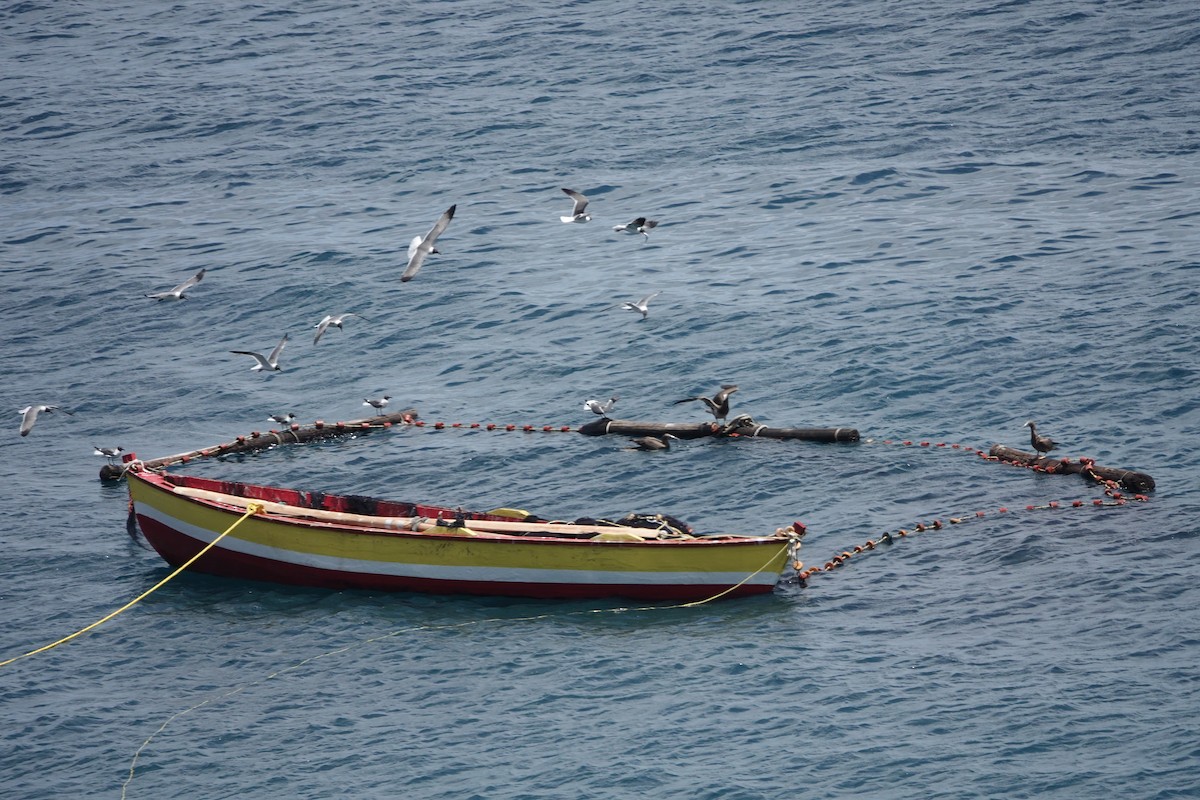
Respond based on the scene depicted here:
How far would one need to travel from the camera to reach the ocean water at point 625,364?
2775cm

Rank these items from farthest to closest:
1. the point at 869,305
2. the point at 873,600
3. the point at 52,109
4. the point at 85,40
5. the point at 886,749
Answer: the point at 85,40
the point at 52,109
the point at 869,305
the point at 873,600
the point at 886,749

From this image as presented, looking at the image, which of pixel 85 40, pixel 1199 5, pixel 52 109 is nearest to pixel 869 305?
pixel 1199 5

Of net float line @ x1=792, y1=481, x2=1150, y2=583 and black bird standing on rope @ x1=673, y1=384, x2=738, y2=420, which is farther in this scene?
black bird standing on rope @ x1=673, y1=384, x2=738, y2=420

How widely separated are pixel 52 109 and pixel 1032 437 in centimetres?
6065

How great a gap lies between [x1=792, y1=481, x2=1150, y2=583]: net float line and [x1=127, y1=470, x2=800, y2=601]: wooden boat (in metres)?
1.81

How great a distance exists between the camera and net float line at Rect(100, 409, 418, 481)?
137 ft

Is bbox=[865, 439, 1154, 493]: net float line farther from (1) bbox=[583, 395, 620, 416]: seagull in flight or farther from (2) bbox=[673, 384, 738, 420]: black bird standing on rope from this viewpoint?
(1) bbox=[583, 395, 620, 416]: seagull in flight

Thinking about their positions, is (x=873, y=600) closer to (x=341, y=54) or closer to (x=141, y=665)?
(x=141, y=665)

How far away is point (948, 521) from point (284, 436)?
792 inches

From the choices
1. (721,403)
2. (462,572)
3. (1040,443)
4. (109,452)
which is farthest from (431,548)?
(1040,443)

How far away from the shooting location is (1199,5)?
71.2 metres

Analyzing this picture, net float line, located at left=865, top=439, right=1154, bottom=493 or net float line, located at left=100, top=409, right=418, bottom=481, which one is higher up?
net float line, located at left=100, top=409, right=418, bottom=481

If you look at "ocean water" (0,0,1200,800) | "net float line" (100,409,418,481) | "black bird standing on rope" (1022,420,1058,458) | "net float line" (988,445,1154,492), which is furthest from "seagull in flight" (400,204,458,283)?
"black bird standing on rope" (1022,420,1058,458)

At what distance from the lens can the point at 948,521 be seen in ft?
114
